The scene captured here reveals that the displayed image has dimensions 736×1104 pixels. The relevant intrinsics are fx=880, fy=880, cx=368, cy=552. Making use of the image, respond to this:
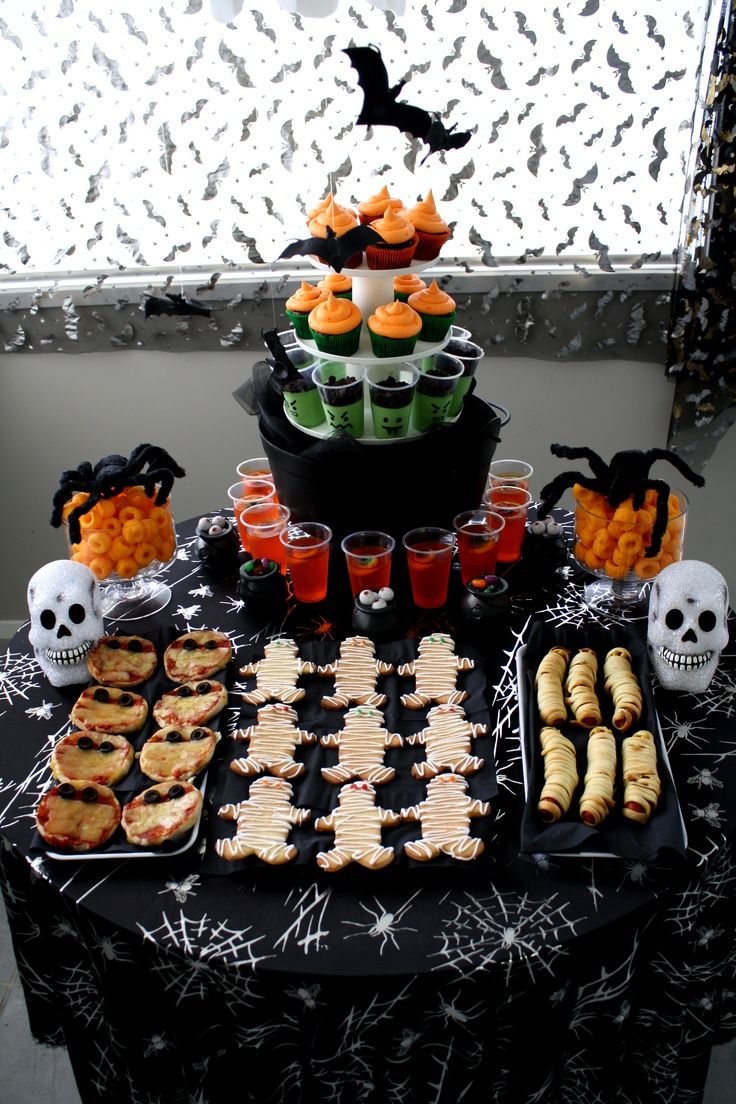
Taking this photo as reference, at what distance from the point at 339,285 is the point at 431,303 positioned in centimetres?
18

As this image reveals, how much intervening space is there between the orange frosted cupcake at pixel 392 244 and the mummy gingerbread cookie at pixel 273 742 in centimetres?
79

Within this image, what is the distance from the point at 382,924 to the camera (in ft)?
3.43

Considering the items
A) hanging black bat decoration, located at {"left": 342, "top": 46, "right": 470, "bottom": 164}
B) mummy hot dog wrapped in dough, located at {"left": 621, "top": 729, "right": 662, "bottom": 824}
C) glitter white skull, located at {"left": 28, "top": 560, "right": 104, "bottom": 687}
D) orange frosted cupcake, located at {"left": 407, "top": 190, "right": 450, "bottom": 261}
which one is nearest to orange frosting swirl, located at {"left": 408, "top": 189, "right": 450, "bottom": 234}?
orange frosted cupcake, located at {"left": 407, "top": 190, "right": 450, "bottom": 261}

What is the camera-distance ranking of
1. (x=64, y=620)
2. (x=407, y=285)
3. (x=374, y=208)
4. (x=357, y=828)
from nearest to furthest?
1. (x=357, y=828)
2. (x=64, y=620)
3. (x=374, y=208)
4. (x=407, y=285)

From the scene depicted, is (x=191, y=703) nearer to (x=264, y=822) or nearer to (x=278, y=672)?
(x=278, y=672)

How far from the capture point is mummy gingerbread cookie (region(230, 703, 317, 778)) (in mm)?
1254

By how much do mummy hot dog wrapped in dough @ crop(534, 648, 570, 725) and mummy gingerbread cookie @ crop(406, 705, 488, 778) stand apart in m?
0.10

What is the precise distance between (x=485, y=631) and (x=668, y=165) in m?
1.51

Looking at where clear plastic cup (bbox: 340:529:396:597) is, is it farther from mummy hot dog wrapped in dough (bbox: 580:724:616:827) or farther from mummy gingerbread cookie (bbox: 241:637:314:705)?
mummy hot dog wrapped in dough (bbox: 580:724:616:827)

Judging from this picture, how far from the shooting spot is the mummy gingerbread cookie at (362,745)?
4.07 ft

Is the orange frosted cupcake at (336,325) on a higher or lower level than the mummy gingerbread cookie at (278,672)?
higher

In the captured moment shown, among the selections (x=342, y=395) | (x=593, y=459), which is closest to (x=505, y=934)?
(x=593, y=459)

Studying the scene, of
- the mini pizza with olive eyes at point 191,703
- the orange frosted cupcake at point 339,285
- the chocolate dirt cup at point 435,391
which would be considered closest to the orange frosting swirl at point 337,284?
the orange frosted cupcake at point 339,285

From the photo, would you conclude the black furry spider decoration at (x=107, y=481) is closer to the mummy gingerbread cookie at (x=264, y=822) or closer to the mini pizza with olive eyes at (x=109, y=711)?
the mini pizza with olive eyes at (x=109, y=711)
